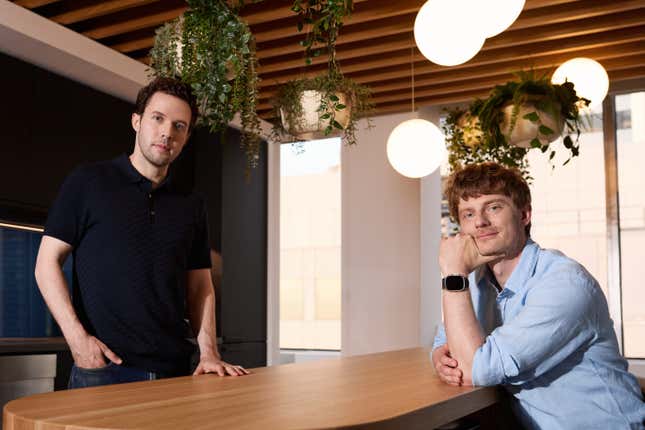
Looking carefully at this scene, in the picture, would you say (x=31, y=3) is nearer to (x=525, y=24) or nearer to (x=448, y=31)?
(x=448, y=31)

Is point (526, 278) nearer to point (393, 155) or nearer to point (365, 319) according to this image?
point (393, 155)

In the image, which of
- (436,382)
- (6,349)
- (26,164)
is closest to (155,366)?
(436,382)

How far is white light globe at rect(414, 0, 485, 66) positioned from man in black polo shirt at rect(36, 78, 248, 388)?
118cm

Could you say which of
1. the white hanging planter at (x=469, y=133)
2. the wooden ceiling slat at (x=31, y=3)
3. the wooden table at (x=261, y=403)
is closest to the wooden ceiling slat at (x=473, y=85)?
the white hanging planter at (x=469, y=133)

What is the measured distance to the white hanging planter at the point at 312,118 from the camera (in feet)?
9.63

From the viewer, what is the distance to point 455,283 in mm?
1869

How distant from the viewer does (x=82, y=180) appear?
201 cm

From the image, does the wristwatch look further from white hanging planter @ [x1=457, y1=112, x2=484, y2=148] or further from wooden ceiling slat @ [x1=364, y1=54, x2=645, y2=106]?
wooden ceiling slat @ [x1=364, y1=54, x2=645, y2=106]

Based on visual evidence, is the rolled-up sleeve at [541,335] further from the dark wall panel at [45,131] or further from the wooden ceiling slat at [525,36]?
the dark wall panel at [45,131]

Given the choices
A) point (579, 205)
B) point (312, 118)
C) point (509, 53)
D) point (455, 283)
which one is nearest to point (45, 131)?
point (312, 118)

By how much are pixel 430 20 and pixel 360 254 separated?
13.0 feet

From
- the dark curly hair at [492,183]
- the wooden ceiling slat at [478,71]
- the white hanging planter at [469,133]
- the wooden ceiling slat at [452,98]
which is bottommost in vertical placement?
the dark curly hair at [492,183]

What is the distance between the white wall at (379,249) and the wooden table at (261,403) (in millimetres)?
4533

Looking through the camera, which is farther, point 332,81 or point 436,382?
point 332,81
